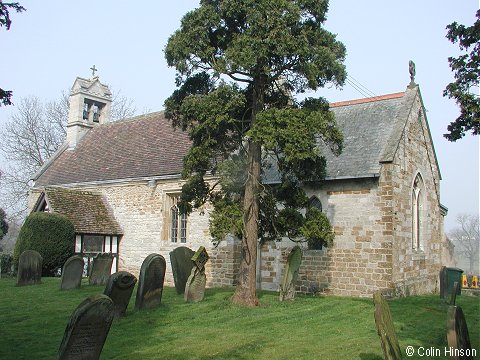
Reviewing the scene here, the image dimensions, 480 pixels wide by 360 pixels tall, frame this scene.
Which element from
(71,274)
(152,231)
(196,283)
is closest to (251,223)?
(196,283)

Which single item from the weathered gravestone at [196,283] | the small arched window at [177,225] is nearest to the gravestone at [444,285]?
the weathered gravestone at [196,283]

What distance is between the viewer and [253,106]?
44.9ft

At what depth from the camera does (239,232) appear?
44.0ft

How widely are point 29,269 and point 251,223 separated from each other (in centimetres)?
962

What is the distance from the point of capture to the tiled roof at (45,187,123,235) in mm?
22906

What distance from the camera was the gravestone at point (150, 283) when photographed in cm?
1282

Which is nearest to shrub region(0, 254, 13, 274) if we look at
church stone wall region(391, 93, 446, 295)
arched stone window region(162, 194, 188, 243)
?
arched stone window region(162, 194, 188, 243)

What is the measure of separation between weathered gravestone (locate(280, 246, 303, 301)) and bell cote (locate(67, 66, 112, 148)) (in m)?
21.0

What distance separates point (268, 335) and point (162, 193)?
42.8 ft

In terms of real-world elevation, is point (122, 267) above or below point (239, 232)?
below

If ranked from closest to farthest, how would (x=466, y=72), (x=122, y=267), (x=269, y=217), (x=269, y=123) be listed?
(x=466, y=72), (x=269, y=123), (x=269, y=217), (x=122, y=267)

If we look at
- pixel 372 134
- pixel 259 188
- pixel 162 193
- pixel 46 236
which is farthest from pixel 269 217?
pixel 46 236

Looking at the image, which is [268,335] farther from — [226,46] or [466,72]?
[226,46]

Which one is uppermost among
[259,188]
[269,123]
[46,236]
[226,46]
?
[226,46]
